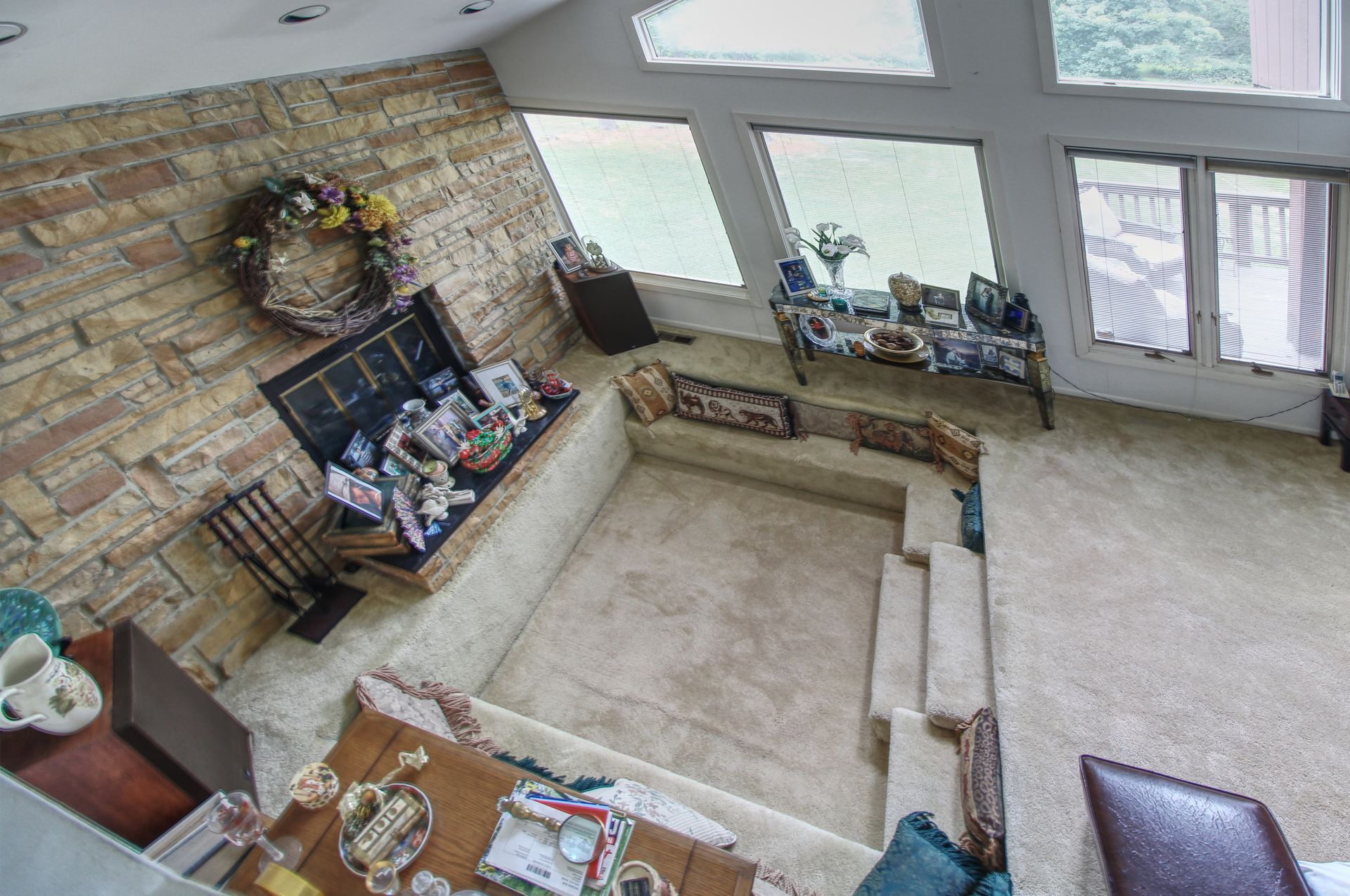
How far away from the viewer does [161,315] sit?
2801mm

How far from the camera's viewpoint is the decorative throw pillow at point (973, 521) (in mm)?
3238

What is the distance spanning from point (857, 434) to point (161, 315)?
319 cm

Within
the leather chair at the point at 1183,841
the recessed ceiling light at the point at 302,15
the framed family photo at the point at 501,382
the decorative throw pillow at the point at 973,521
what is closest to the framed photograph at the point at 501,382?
the framed family photo at the point at 501,382

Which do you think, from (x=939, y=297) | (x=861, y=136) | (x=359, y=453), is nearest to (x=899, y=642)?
(x=939, y=297)

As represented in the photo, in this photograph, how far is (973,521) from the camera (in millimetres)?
3299

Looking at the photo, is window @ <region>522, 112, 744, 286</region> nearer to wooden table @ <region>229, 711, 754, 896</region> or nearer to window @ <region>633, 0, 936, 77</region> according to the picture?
window @ <region>633, 0, 936, 77</region>

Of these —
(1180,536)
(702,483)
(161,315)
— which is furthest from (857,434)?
(161,315)

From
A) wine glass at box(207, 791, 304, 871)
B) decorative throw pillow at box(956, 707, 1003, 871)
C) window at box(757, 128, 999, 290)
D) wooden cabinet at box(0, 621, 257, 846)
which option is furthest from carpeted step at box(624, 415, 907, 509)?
wine glass at box(207, 791, 304, 871)

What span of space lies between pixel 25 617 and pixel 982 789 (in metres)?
2.92

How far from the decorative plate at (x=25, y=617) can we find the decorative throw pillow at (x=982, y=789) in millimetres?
2772

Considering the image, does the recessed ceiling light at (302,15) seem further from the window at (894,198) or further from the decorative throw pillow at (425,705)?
the decorative throw pillow at (425,705)

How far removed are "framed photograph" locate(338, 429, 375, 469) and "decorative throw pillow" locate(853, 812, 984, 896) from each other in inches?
110

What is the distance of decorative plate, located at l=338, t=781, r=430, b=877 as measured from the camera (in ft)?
6.26

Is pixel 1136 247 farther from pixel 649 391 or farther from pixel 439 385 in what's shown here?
pixel 439 385
